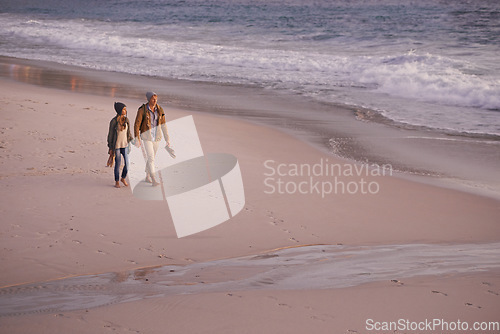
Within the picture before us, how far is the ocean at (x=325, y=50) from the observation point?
1841cm

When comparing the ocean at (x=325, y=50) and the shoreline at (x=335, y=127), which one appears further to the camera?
the ocean at (x=325, y=50)

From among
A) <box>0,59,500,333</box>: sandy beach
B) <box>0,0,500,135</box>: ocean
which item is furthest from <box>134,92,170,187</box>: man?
<box>0,0,500,135</box>: ocean

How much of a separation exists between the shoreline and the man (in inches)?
166

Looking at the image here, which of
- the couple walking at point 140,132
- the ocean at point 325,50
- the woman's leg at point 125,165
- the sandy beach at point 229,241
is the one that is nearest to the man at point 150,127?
the couple walking at point 140,132

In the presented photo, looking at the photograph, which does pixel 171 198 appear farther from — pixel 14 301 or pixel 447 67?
pixel 447 67

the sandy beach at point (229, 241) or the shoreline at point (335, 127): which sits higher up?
the shoreline at point (335, 127)

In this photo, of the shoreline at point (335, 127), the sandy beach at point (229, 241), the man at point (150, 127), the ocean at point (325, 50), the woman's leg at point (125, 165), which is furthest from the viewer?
the ocean at point (325, 50)

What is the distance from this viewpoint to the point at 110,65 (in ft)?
81.5

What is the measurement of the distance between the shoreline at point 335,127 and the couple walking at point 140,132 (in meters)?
4.24

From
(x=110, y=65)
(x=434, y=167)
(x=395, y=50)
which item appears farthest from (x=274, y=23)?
(x=434, y=167)

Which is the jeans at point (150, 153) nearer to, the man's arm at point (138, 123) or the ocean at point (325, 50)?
the man's arm at point (138, 123)

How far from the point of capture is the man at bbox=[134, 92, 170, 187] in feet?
28.2

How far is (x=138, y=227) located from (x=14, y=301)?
232 cm

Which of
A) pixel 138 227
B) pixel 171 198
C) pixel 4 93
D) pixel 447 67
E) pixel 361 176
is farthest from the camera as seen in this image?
pixel 447 67
